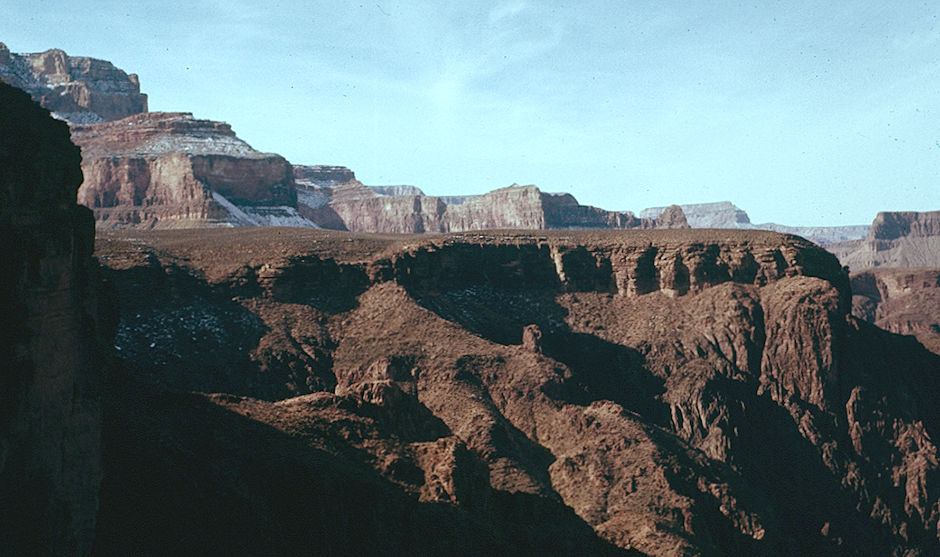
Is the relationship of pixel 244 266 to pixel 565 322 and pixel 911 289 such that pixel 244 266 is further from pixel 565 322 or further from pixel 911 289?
pixel 911 289

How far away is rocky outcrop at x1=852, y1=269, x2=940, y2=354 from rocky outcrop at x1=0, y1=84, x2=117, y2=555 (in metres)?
149

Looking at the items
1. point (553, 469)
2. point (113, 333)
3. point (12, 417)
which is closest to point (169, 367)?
point (553, 469)

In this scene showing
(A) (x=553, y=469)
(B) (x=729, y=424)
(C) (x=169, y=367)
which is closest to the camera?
(A) (x=553, y=469)

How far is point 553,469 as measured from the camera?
201ft

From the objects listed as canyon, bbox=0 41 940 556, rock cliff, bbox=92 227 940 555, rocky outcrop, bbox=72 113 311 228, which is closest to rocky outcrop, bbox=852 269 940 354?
canyon, bbox=0 41 940 556

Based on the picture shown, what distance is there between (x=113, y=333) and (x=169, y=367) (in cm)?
3126

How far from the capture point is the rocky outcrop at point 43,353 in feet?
73.8

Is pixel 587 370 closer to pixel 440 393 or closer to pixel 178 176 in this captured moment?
pixel 440 393

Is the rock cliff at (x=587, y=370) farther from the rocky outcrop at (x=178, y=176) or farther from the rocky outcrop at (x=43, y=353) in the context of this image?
the rocky outcrop at (x=178, y=176)

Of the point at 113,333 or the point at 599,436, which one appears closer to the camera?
the point at 113,333

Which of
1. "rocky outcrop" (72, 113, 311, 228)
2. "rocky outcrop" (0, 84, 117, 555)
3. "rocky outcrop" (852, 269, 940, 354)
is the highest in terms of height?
"rocky outcrop" (72, 113, 311, 228)

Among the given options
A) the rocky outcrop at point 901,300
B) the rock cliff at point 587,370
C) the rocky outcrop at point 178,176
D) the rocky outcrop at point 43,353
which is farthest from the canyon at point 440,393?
the rocky outcrop at point 901,300

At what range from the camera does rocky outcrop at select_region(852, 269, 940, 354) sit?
162m

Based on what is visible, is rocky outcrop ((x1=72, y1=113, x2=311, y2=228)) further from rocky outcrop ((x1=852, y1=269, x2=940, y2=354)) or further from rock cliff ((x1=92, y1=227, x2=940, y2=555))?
rocky outcrop ((x1=852, y1=269, x2=940, y2=354))
